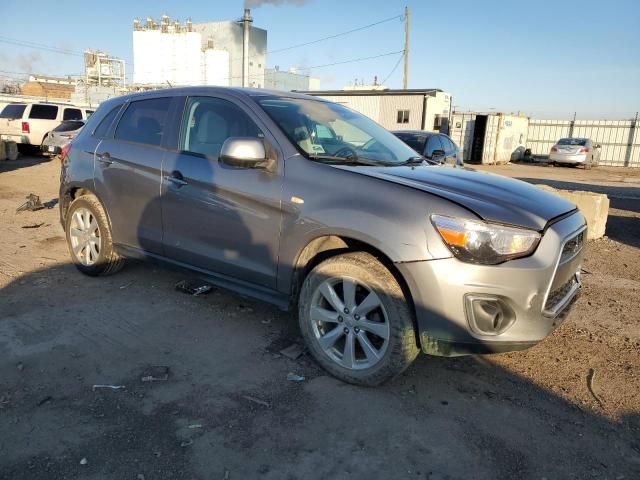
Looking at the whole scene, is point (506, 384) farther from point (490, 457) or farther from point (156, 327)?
point (156, 327)

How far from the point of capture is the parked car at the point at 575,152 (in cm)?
2584

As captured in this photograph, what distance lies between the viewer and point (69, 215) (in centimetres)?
505

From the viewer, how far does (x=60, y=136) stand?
15.9 m

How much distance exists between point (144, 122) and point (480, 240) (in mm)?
3176

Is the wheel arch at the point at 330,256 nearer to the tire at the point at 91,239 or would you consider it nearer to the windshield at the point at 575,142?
the tire at the point at 91,239

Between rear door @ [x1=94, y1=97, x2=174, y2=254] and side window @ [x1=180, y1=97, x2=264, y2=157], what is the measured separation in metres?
0.27

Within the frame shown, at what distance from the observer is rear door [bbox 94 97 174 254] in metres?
4.17

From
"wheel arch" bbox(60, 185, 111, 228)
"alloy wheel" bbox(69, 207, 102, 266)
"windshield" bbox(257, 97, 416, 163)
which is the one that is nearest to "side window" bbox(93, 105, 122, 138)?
"wheel arch" bbox(60, 185, 111, 228)

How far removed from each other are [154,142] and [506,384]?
132 inches

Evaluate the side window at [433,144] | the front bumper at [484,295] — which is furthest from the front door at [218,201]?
the side window at [433,144]

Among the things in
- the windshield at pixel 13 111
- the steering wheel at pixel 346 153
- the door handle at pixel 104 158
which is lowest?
the door handle at pixel 104 158

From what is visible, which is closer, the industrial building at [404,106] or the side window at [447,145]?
the side window at [447,145]

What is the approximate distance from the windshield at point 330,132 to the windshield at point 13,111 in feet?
57.4

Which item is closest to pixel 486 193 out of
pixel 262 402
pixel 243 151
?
pixel 243 151
